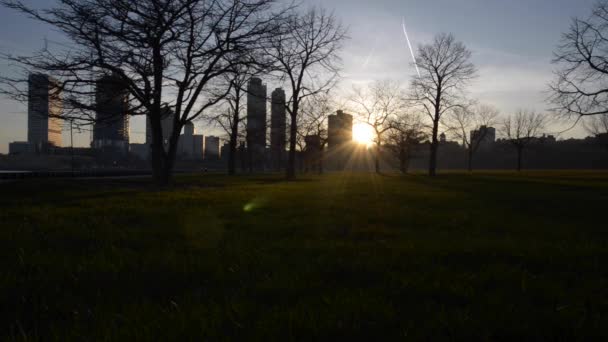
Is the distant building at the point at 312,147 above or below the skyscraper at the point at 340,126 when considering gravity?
below

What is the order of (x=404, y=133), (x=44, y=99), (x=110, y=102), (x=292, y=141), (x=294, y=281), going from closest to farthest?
(x=294, y=281) < (x=44, y=99) < (x=110, y=102) < (x=292, y=141) < (x=404, y=133)

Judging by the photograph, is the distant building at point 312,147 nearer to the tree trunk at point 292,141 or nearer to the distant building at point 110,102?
the tree trunk at point 292,141

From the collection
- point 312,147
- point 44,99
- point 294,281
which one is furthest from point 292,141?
point 312,147

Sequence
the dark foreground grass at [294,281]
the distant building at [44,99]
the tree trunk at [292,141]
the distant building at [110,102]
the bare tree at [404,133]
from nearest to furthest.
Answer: the dark foreground grass at [294,281], the distant building at [44,99], the distant building at [110,102], the tree trunk at [292,141], the bare tree at [404,133]

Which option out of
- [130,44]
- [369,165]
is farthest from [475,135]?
[369,165]

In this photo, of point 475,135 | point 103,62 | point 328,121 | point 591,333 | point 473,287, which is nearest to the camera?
point 591,333

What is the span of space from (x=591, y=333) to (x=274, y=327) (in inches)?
75.0

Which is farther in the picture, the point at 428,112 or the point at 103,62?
the point at 428,112

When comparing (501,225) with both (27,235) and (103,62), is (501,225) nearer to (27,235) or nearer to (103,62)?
(27,235)

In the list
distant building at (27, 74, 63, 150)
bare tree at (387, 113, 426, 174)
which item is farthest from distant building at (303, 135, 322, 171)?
distant building at (27, 74, 63, 150)

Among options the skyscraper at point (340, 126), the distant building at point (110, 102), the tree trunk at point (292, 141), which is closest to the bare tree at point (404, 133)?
the skyscraper at point (340, 126)

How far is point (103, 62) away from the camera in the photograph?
13023 mm

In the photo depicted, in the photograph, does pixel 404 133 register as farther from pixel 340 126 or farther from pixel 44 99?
pixel 44 99

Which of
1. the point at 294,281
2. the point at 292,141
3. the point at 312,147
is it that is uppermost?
the point at 312,147
